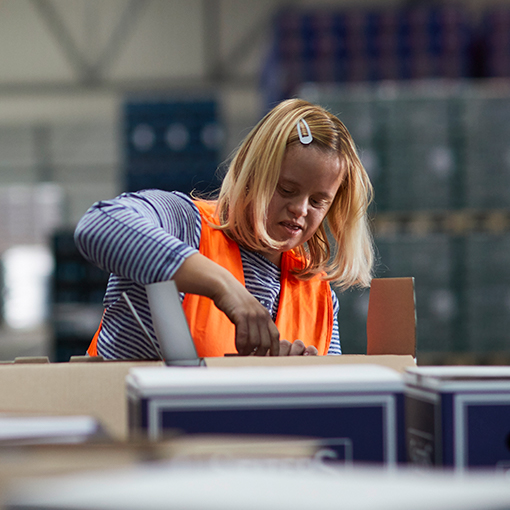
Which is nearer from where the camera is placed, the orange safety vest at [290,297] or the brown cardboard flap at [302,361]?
the brown cardboard flap at [302,361]

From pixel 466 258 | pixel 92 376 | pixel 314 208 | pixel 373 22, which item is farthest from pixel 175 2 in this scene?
pixel 92 376

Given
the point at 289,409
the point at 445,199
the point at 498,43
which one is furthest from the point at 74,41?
the point at 289,409

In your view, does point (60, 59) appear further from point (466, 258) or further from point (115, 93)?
point (466, 258)

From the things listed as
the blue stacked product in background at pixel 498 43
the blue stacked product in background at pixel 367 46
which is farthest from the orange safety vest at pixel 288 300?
the blue stacked product in background at pixel 498 43

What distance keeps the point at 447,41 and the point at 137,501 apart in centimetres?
658

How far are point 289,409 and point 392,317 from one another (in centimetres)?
52

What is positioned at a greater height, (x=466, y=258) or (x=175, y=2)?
(x=175, y=2)

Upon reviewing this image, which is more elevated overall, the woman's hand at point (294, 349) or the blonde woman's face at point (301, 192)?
the blonde woman's face at point (301, 192)

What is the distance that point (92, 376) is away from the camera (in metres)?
0.96

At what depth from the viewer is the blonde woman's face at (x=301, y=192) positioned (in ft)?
5.02

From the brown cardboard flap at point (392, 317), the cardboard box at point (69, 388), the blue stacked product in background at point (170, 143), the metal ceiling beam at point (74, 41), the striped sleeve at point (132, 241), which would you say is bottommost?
the cardboard box at point (69, 388)

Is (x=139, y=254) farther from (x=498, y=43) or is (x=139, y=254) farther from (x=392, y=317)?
(x=498, y=43)

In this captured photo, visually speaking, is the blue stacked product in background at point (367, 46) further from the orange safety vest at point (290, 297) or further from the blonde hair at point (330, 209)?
the orange safety vest at point (290, 297)

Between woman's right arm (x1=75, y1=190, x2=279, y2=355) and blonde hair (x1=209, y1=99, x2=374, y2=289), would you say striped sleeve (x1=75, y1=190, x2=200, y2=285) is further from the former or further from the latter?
blonde hair (x1=209, y1=99, x2=374, y2=289)
